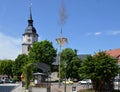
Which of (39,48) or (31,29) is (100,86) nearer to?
(39,48)

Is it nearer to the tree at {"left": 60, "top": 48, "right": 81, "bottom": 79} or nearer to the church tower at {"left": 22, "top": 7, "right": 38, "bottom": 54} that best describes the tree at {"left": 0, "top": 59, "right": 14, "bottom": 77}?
the church tower at {"left": 22, "top": 7, "right": 38, "bottom": 54}

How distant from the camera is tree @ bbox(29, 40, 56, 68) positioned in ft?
283

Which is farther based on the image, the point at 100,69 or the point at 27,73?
the point at 27,73

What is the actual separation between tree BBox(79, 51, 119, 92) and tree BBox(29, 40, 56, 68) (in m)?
51.1

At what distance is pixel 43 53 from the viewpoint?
86688 millimetres

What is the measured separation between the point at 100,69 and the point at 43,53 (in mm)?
53341

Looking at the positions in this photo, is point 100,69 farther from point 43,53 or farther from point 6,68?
point 6,68

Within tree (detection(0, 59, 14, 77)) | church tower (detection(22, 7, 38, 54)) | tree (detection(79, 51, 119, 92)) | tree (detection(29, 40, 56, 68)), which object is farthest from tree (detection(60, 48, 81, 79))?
tree (detection(0, 59, 14, 77))

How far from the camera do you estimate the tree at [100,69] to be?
Result: 34.0m

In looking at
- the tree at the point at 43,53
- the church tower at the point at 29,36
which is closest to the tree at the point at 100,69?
the tree at the point at 43,53

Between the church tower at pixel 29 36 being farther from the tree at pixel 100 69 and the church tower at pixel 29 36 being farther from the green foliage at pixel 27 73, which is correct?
the tree at pixel 100 69

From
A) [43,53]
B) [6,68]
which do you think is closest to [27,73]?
[43,53]

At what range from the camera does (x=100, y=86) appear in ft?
115

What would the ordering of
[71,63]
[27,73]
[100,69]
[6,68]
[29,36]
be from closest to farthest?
1. [100,69]
2. [27,73]
3. [71,63]
4. [29,36]
5. [6,68]
